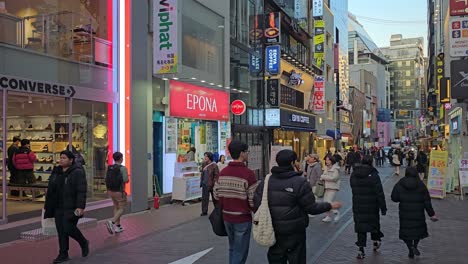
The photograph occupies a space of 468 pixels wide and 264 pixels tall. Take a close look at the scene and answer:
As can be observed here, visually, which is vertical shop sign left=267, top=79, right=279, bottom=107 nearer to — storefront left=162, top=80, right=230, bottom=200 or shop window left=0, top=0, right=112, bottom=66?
storefront left=162, top=80, right=230, bottom=200

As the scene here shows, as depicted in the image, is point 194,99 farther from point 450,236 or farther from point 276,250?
point 276,250

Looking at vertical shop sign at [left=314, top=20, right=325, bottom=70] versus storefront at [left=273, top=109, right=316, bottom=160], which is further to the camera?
vertical shop sign at [left=314, top=20, right=325, bottom=70]

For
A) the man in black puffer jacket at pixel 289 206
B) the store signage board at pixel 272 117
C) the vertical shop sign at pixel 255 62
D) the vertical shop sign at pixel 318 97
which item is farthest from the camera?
the vertical shop sign at pixel 318 97

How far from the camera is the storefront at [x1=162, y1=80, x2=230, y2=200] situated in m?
16.5

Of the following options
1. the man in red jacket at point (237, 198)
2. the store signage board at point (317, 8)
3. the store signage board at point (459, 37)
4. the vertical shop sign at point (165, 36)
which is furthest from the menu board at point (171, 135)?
the store signage board at point (317, 8)

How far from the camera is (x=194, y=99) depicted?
18.3m

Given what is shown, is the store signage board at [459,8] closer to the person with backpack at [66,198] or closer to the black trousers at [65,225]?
the person with backpack at [66,198]

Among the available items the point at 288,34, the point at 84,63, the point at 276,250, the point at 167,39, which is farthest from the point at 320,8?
the point at 276,250

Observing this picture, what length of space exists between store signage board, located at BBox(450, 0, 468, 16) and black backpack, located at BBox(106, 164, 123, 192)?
11313mm

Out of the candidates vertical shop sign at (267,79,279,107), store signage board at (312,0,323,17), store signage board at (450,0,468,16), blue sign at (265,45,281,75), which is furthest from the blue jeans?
store signage board at (312,0,323,17)

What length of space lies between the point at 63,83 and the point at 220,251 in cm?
601

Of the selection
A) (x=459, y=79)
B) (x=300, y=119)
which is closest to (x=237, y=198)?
(x=459, y=79)

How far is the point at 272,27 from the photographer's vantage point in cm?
2823

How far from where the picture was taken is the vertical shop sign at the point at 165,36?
48.8 ft
